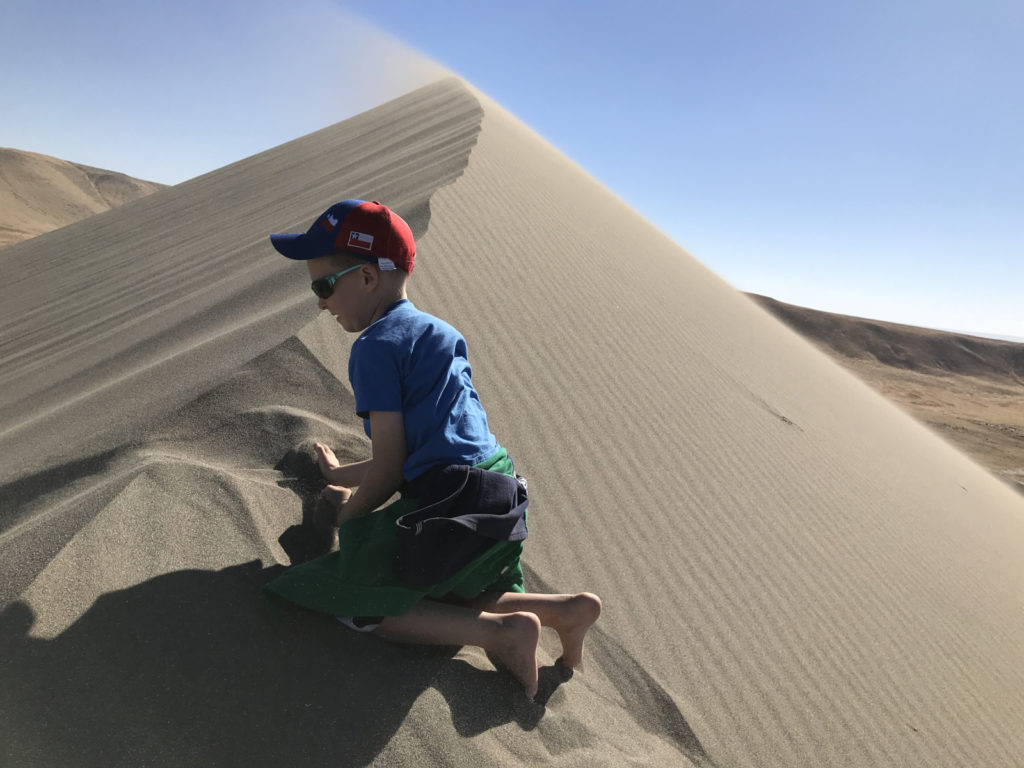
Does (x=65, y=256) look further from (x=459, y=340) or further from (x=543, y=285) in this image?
(x=459, y=340)

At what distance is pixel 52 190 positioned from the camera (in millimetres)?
35125

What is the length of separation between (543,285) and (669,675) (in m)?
2.92

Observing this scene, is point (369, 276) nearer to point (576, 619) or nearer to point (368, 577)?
point (368, 577)

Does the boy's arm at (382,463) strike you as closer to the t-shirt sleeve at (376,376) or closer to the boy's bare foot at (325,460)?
the t-shirt sleeve at (376,376)

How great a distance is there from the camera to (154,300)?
4.12 metres

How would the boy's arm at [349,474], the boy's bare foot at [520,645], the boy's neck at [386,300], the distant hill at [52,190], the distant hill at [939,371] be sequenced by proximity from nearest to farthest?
the boy's bare foot at [520,645] → the boy's neck at [386,300] → the boy's arm at [349,474] → the distant hill at [939,371] → the distant hill at [52,190]

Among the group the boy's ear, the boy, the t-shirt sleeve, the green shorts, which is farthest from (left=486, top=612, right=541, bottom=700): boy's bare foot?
the boy's ear

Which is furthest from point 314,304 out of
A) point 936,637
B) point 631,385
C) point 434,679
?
point 936,637

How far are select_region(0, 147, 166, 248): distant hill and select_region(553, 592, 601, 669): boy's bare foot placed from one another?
26.0 m

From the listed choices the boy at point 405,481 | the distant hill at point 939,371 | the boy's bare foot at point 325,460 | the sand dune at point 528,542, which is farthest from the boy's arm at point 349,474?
the distant hill at point 939,371

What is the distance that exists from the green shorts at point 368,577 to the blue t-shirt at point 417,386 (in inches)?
4.0

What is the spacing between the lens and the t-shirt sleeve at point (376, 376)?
1585 mm

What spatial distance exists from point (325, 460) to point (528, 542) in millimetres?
823

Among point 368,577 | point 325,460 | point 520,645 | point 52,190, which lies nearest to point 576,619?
point 520,645
